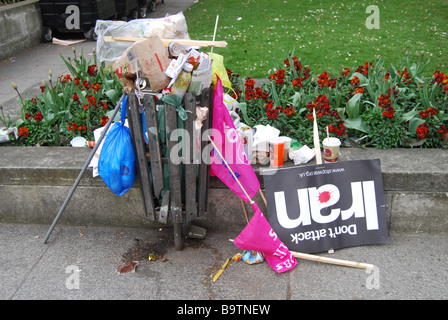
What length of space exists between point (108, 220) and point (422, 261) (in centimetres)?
235

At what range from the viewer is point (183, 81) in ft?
10.1

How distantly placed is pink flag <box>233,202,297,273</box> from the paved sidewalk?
6 cm

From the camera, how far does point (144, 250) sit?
12.0 ft

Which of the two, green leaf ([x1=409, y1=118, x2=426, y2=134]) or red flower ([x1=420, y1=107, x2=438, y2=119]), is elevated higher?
red flower ([x1=420, y1=107, x2=438, y2=119])

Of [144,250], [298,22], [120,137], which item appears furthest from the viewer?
[298,22]

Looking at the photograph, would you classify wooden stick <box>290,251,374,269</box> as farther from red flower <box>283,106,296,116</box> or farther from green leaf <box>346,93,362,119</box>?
green leaf <box>346,93,362,119</box>

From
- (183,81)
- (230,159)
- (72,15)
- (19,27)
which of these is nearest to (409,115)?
(230,159)

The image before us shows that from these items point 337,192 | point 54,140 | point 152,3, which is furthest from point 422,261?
point 152,3

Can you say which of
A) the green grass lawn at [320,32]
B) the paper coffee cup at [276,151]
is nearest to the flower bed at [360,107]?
the paper coffee cup at [276,151]

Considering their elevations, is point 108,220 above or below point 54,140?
below

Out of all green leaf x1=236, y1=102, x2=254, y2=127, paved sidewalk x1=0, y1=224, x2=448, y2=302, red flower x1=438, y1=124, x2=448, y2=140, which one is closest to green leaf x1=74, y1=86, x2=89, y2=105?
paved sidewalk x1=0, y1=224, x2=448, y2=302

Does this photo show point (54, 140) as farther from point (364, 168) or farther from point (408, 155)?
point (408, 155)

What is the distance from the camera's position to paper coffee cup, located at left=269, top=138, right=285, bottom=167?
3568mm
